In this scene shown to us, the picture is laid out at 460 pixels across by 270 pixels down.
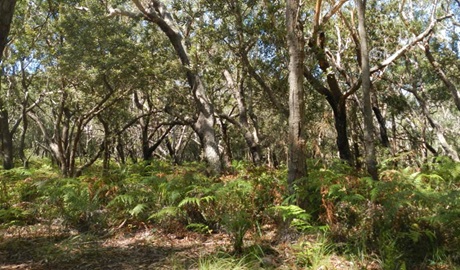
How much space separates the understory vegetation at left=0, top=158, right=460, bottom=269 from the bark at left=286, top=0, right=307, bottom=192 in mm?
396

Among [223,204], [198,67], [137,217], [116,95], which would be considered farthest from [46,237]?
[116,95]

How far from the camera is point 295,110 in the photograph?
20.8 ft

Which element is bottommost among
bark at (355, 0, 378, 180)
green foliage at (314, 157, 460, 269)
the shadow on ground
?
the shadow on ground

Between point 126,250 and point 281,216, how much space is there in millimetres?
2537

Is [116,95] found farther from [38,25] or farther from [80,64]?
[38,25]

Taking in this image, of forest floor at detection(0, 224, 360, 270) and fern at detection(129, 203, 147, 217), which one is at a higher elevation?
fern at detection(129, 203, 147, 217)

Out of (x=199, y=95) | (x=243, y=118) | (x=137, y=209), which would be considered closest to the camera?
(x=137, y=209)

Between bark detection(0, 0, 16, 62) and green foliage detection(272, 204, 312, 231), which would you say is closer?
bark detection(0, 0, 16, 62)

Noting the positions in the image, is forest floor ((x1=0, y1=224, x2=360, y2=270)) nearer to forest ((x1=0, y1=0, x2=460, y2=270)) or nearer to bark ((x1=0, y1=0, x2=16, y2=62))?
forest ((x1=0, y1=0, x2=460, y2=270))

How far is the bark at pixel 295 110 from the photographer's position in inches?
250

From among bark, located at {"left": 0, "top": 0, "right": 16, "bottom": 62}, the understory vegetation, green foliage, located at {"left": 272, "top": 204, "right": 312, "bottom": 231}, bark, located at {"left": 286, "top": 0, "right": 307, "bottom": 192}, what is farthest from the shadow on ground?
bark, located at {"left": 0, "top": 0, "right": 16, "bottom": 62}

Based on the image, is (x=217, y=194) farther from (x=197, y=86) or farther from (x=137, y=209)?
(x=197, y=86)

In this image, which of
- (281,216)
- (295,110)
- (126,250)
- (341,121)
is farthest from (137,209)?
(341,121)

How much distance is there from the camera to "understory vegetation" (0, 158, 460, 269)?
4.77m
